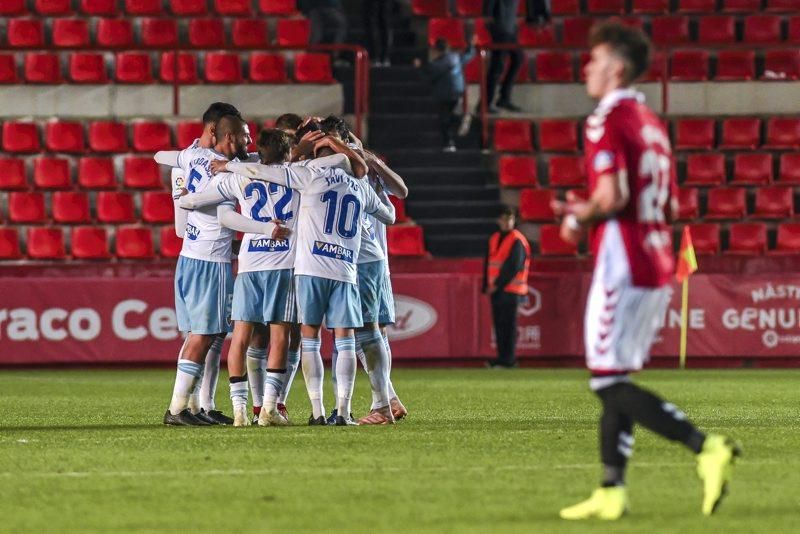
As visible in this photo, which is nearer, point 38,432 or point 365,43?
point 38,432

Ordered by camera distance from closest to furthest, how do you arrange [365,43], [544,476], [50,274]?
[544,476]
[50,274]
[365,43]

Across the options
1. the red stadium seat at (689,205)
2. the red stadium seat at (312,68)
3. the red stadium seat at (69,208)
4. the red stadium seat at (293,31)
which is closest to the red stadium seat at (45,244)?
the red stadium seat at (69,208)

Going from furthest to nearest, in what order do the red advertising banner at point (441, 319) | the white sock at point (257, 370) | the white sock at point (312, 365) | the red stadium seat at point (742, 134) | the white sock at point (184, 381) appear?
the red stadium seat at point (742, 134) < the red advertising banner at point (441, 319) < the white sock at point (257, 370) < the white sock at point (184, 381) < the white sock at point (312, 365)

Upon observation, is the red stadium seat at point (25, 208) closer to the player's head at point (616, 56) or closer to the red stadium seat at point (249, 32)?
the red stadium seat at point (249, 32)

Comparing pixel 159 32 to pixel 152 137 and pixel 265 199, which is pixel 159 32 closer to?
pixel 152 137

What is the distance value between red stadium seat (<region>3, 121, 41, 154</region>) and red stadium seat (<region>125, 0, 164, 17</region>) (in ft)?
8.65

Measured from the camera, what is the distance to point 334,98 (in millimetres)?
21719

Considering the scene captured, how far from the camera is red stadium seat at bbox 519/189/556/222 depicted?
20812 millimetres

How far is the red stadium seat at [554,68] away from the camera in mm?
22656

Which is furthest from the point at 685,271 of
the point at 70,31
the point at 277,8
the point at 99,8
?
the point at 99,8

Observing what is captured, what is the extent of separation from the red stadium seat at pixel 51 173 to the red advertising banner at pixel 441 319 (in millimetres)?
2834

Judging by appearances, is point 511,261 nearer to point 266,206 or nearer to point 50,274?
point 50,274

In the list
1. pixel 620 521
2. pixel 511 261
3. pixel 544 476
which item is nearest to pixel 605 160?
pixel 620 521

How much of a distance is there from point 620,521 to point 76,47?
16599 mm
